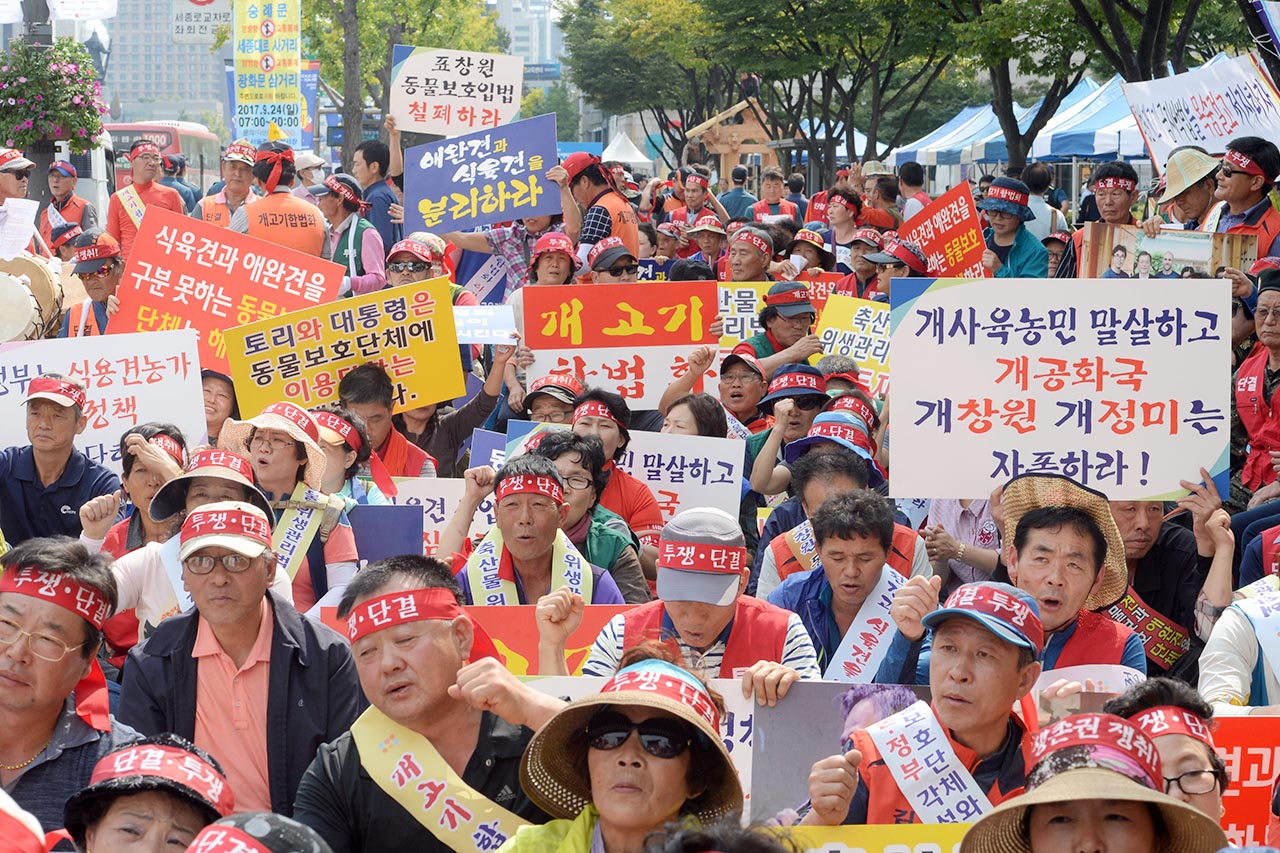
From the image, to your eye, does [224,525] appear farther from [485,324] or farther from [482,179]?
[482,179]

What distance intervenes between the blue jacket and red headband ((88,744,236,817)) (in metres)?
9.07

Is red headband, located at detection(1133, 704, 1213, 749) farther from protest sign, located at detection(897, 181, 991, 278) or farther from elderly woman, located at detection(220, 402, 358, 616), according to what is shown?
protest sign, located at detection(897, 181, 991, 278)

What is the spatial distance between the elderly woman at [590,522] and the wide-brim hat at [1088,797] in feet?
10.1

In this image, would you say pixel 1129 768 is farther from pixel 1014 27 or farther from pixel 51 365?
pixel 1014 27

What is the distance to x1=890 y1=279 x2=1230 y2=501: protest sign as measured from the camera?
602 centimetres

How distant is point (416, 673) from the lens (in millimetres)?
4070

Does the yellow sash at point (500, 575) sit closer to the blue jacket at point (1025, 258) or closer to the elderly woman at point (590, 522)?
the elderly woman at point (590, 522)

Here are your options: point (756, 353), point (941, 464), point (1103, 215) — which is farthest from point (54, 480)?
point (1103, 215)

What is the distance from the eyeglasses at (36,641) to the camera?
4.20 m

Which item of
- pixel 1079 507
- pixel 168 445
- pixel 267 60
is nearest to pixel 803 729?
pixel 1079 507

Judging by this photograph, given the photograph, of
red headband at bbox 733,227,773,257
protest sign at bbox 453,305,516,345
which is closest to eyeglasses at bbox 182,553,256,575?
protest sign at bbox 453,305,516,345

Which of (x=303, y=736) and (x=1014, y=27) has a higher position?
(x=1014, y=27)

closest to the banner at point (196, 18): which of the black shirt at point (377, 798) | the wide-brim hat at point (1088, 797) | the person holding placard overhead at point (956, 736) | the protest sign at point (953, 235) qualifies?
the protest sign at point (953, 235)

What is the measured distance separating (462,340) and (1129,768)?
617 cm
